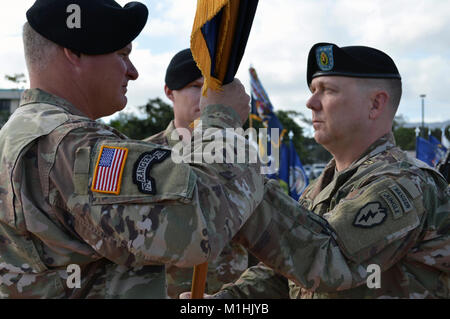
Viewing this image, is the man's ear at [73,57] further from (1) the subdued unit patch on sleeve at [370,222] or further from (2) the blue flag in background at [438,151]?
(2) the blue flag in background at [438,151]

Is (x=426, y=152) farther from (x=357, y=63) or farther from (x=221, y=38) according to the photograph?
(x=221, y=38)

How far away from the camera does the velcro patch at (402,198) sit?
90.1 inches

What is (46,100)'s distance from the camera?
182cm

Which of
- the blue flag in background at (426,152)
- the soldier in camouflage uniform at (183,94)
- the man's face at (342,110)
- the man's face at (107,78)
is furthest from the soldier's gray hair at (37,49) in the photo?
the blue flag in background at (426,152)

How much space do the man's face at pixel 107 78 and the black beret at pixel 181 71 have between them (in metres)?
2.29

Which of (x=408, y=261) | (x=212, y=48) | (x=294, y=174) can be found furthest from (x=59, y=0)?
(x=294, y=174)

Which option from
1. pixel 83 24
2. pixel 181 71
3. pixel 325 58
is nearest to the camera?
pixel 83 24

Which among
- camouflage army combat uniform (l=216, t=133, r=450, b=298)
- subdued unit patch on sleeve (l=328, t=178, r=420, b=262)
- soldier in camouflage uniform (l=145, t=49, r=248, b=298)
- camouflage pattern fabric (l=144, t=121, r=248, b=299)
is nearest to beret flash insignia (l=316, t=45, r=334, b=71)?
camouflage army combat uniform (l=216, t=133, r=450, b=298)

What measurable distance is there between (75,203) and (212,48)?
84 cm

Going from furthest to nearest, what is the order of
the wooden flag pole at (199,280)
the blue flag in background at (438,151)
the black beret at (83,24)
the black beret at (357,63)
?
the blue flag in background at (438,151)
the black beret at (357,63)
the wooden flag pole at (199,280)
the black beret at (83,24)

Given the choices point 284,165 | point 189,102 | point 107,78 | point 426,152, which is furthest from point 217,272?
point 426,152

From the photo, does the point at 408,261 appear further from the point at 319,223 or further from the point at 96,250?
the point at 96,250

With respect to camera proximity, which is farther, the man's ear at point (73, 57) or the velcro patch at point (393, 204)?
the velcro patch at point (393, 204)

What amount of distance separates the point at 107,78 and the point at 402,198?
1.52 metres
